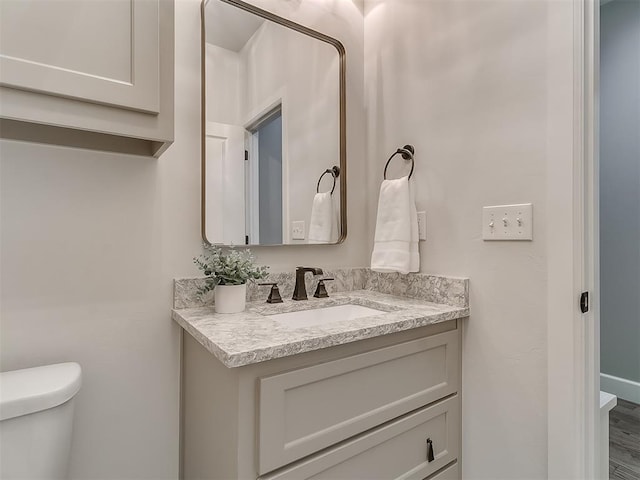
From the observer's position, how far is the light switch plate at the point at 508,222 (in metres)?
1.11

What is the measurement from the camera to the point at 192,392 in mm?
1138

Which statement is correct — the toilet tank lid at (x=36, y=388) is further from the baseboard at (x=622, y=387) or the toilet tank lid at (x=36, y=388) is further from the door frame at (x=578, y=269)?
the baseboard at (x=622, y=387)

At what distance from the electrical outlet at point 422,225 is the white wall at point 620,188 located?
1.82 metres

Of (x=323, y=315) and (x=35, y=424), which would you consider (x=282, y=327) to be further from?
(x=35, y=424)

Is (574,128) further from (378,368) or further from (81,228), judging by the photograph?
(81,228)

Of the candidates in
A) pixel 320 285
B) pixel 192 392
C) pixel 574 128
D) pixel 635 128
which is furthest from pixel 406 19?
pixel 635 128

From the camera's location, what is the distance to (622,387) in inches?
92.7

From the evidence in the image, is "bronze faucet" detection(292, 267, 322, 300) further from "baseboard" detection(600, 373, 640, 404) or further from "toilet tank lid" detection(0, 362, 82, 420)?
"baseboard" detection(600, 373, 640, 404)

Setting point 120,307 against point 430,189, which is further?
point 430,189

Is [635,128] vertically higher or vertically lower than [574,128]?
higher

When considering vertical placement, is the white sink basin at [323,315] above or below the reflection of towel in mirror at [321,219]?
below

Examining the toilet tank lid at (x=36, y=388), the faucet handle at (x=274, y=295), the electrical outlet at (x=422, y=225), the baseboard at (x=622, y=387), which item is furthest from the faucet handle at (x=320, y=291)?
the baseboard at (x=622, y=387)

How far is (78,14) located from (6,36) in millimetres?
156

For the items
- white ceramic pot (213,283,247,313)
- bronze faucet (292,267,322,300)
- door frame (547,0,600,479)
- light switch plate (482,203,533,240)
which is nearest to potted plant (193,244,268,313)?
white ceramic pot (213,283,247,313)
